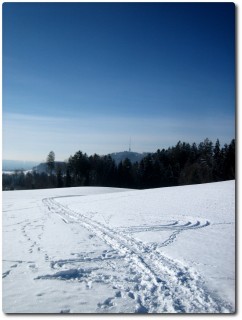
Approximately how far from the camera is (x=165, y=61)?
18.2 feet

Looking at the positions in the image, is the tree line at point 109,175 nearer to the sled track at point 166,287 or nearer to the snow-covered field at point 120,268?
the snow-covered field at point 120,268

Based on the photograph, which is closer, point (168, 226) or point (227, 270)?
point (227, 270)

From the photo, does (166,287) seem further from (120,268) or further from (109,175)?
(109,175)

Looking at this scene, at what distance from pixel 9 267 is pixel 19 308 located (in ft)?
3.59

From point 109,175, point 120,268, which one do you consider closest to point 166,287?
point 120,268

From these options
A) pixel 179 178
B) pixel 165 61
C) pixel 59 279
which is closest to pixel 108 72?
pixel 165 61

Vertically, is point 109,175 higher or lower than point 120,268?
higher

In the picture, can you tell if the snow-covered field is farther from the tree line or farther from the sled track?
the tree line

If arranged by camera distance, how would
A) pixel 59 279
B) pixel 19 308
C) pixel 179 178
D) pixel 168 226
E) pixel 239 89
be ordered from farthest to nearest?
pixel 179 178, pixel 168 226, pixel 239 89, pixel 59 279, pixel 19 308

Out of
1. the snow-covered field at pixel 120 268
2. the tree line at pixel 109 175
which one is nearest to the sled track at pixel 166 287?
the snow-covered field at pixel 120 268

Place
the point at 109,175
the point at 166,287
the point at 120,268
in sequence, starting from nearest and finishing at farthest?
the point at 166,287 < the point at 120,268 < the point at 109,175

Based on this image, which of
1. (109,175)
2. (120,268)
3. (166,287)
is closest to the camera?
(166,287)

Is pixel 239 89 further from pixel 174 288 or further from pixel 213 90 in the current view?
pixel 174 288

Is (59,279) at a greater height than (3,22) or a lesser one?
lesser
